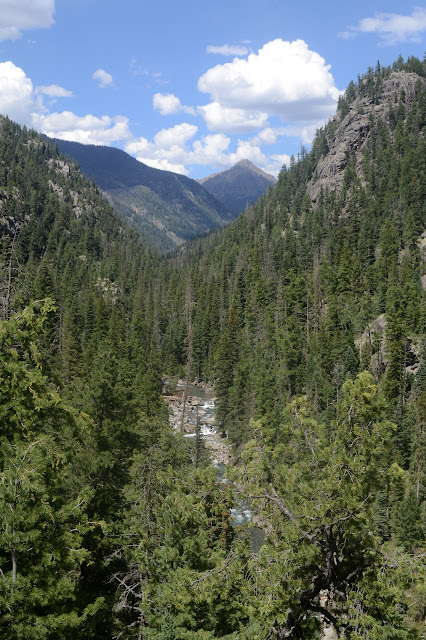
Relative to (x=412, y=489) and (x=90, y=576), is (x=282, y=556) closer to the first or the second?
(x=90, y=576)

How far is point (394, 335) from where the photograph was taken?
62562 millimetres

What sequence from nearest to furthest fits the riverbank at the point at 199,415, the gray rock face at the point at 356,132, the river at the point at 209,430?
1. the river at the point at 209,430
2. the riverbank at the point at 199,415
3. the gray rock face at the point at 356,132

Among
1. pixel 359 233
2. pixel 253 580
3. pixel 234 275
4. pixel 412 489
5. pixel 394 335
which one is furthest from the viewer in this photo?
pixel 234 275

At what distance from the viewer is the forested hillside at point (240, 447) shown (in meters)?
9.67

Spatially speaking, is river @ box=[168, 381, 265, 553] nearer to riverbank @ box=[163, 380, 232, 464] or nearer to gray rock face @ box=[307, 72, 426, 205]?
riverbank @ box=[163, 380, 232, 464]

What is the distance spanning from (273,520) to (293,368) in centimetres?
6291

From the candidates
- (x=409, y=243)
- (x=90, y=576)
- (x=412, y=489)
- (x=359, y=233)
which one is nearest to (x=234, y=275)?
(x=359, y=233)

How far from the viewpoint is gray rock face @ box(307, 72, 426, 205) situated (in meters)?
170

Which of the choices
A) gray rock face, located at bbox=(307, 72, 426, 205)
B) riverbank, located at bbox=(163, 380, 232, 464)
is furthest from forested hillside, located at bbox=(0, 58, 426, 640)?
gray rock face, located at bbox=(307, 72, 426, 205)

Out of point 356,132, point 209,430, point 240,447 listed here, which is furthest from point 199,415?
point 356,132

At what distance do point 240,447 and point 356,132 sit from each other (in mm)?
157443

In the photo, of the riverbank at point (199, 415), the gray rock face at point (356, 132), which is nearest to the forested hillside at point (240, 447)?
→ the riverbank at point (199, 415)

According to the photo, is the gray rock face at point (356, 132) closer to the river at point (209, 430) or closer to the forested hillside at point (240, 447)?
→ the forested hillside at point (240, 447)

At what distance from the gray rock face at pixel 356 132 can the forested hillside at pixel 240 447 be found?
104ft
